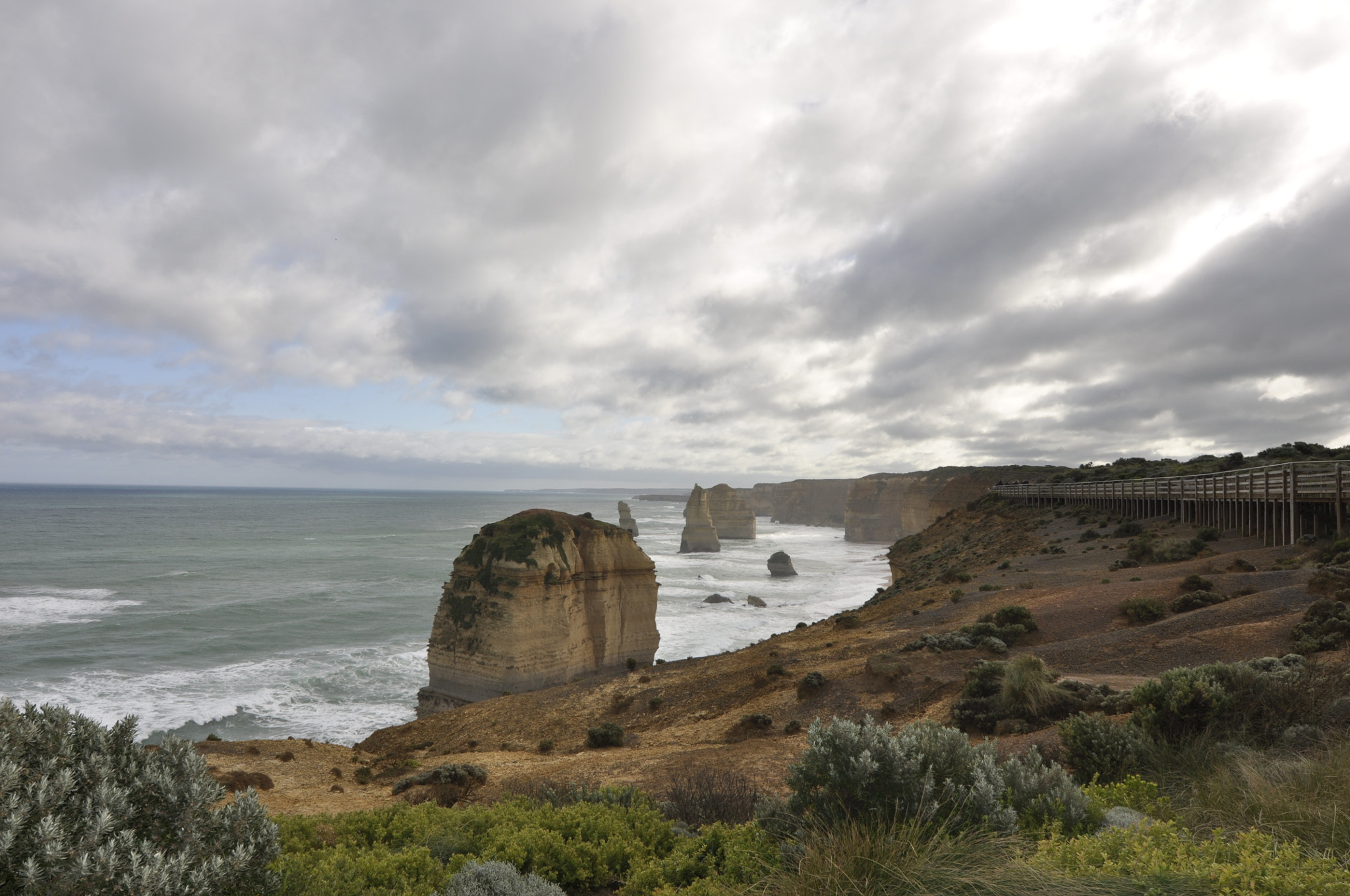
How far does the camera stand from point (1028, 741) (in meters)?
8.31

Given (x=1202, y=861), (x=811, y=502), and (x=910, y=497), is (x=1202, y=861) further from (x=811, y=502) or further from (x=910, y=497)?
(x=811, y=502)

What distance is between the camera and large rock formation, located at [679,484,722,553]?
87.2 meters

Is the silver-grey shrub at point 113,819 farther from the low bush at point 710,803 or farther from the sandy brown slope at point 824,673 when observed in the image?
the sandy brown slope at point 824,673

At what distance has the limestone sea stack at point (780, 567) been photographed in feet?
202

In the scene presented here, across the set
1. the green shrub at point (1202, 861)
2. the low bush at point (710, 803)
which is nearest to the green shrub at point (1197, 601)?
the low bush at point (710, 803)

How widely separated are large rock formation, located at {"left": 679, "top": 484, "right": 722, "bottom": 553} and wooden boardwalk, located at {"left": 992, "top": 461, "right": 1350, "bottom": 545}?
55.0 metres

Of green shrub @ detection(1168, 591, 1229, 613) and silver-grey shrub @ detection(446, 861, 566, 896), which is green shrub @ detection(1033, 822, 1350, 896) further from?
green shrub @ detection(1168, 591, 1229, 613)

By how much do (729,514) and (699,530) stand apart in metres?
24.0

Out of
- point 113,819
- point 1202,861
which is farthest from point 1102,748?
point 113,819

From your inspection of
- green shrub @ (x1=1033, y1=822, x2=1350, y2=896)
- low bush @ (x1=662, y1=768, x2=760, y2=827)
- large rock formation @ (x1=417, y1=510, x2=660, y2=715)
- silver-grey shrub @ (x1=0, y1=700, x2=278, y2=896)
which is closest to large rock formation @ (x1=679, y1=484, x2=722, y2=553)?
large rock formation @ (x1=417, y1=510, x2=660, y2=715)

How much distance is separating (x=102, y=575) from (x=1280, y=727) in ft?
238

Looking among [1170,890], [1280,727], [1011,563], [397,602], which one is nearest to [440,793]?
[1170,890]

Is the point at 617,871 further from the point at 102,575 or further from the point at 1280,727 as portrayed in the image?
the point at 102,575

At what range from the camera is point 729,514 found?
111000 mm
